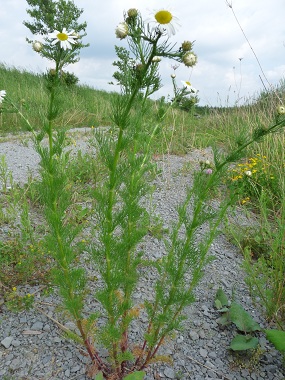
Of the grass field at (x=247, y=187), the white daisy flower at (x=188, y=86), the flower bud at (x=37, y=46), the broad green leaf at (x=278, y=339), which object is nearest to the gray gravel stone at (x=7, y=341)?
the grass field at (x=247, y=187)

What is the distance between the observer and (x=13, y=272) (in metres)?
2.19

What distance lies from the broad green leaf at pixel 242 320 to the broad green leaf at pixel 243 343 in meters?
0.07

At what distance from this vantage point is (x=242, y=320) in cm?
193

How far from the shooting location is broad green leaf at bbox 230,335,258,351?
5.79 ft

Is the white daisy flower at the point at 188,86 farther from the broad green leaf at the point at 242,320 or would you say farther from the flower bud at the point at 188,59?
the broad green leaf at the point at 242,320

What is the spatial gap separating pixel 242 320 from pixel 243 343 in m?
0.15

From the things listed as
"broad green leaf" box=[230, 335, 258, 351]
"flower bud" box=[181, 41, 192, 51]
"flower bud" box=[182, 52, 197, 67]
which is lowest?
"broad green leaf" box=[230, 335, 258, 351]

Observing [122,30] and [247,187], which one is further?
[247,187]

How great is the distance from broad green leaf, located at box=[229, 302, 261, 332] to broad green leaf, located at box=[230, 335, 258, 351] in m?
0.07

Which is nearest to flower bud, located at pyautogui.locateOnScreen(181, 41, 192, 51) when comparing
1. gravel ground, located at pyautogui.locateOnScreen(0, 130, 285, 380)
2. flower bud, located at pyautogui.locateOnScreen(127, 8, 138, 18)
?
flower bud, located at pyautogui.locateOnScreen(127, 8, 138, 18)

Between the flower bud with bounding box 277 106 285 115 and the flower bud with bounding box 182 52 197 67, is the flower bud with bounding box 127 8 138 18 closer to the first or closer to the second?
the flower bud with bounding box 182 52 197 67

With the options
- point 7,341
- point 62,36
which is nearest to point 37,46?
point 62,36

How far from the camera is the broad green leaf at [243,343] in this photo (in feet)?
5.79

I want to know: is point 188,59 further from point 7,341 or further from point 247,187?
point 247,187
